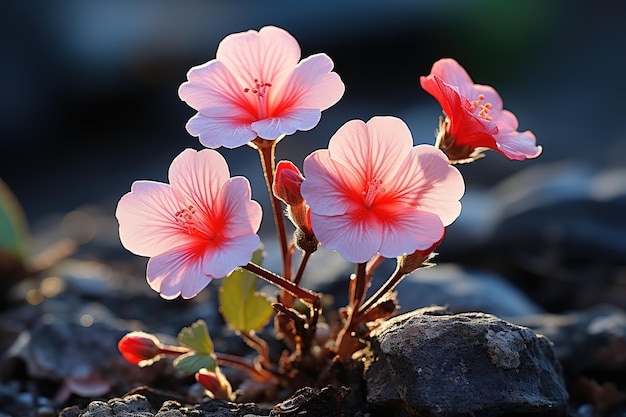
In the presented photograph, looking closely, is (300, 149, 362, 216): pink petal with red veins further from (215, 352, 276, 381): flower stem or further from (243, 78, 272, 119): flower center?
(215, 352, 276, 381): flower stem

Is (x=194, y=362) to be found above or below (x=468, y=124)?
below

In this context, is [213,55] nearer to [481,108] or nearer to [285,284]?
[481,108]

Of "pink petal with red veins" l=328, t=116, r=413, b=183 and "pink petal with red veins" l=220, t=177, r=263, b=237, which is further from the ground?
"pink petal with red veins" l=328, t=116, r=413, b=183

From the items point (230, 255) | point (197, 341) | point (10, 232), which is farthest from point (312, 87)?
point (10, 232)

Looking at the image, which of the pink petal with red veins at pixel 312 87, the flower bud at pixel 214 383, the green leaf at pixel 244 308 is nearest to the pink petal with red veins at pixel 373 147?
the pink petal with red veins at pixel 312 87

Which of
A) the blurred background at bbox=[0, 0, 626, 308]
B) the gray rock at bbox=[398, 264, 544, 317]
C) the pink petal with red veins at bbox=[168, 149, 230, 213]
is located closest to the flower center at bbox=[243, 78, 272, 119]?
the pink petal with red veins at bbox=[168, 149, 230, 213]

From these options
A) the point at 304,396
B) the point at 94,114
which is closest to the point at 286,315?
the point at 304,396

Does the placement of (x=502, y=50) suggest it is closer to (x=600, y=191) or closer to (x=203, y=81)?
(x=600, y=191)
